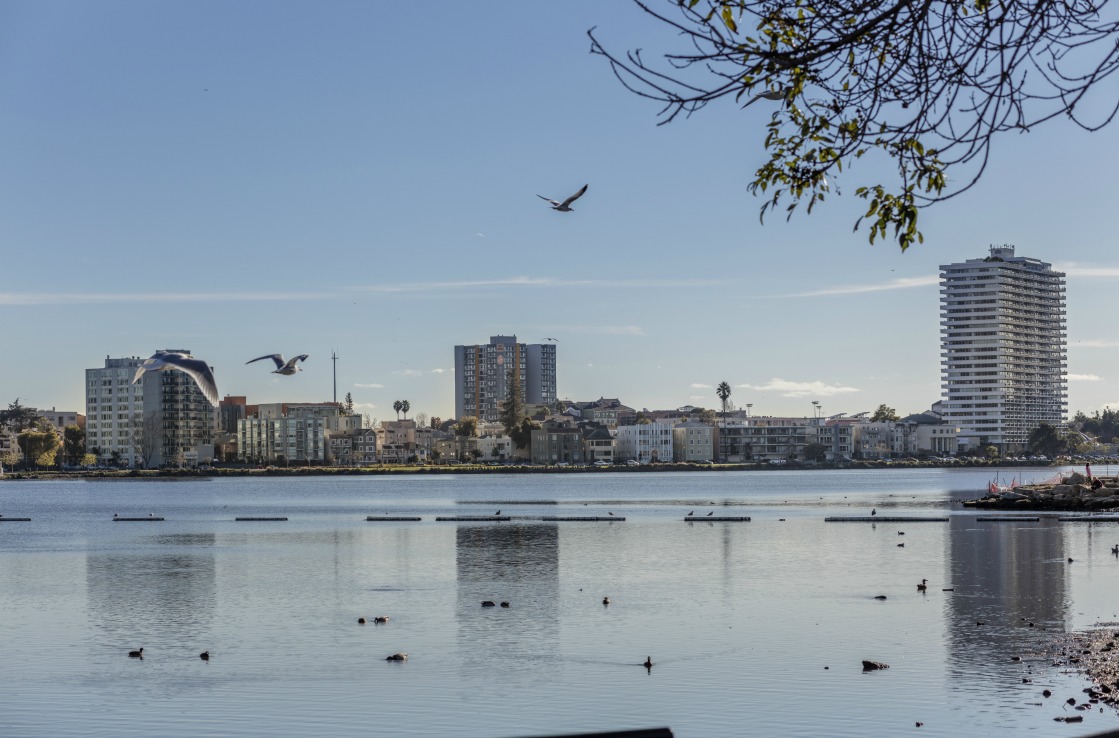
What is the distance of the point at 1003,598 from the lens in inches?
1251

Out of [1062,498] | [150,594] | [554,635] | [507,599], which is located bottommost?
[1062,498]

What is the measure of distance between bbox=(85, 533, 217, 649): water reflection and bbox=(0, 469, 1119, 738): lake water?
14 centimetres

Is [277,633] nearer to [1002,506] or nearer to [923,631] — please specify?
[923,631]

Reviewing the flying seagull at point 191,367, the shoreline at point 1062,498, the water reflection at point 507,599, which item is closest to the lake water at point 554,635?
the water reflection at point 507,599

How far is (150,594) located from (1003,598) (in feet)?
68.0

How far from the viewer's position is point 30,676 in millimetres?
22750

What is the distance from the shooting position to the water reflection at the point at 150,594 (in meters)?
28.2

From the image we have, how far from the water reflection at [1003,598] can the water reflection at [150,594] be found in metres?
Result: 14.6

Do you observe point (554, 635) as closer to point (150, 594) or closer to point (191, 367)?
point (150, 594)

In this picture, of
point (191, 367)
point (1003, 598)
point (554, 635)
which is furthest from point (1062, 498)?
point (191, 367)

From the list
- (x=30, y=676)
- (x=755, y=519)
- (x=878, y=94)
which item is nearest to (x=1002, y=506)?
(x=755, y=519)

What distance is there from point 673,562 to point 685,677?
22.1 m

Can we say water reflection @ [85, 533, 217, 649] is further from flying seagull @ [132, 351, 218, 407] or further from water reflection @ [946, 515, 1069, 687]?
flying seagull @ [132, 351, 218, 407]

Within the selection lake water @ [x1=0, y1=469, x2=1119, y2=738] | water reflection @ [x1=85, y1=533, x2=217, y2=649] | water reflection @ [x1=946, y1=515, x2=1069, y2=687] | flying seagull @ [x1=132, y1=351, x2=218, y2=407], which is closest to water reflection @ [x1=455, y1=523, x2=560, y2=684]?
lake water @ [x1=0, y1=469, x2=1119, y2=738]
